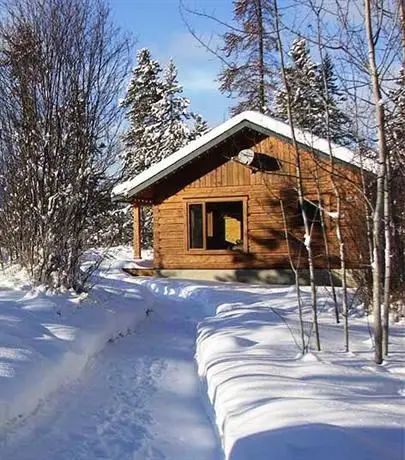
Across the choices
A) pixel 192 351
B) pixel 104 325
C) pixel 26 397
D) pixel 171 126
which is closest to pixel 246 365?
pixel 26 397

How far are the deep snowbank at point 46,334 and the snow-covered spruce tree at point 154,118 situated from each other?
2168cm

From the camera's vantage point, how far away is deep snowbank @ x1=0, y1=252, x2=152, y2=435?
4.36m

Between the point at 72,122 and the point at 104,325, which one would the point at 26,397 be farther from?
the point at 72,122

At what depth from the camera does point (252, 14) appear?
6.60 meters

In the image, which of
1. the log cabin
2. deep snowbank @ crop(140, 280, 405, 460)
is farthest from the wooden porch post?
deep snowbank @ crop(140, 280, 405, 460)

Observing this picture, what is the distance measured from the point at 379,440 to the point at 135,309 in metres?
6.68

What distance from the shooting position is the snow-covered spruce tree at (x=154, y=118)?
3122 centimetres

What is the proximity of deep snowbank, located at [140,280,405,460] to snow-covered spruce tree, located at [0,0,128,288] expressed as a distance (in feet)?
9.82

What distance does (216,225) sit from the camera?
60.4 ft

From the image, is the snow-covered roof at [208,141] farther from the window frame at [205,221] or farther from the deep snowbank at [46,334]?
the deep snowbank at [46,334]

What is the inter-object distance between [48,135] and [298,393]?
6.56m

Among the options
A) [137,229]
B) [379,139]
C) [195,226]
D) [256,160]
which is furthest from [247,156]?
[379,139]

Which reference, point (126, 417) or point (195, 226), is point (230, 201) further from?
point (126, 417)

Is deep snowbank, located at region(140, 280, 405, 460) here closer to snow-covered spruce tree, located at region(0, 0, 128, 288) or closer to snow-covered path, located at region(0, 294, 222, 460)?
snow-covered path, located at region(0, 294, 222, 460)
